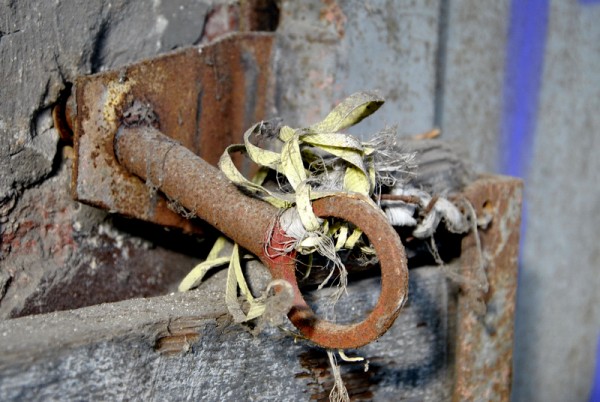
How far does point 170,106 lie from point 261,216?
0.34 m

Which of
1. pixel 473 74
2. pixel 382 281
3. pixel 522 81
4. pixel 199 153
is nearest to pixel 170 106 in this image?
pixel 199 153

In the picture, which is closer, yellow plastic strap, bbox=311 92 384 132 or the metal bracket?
yellow plastic strap, bbox=311 92 384 132

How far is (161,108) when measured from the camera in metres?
1.01

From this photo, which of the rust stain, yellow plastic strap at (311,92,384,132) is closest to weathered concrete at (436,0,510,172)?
the rust stain

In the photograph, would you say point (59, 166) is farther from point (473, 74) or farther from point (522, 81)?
point (522, 81)

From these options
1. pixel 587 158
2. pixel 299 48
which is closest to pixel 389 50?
pixel 299 48

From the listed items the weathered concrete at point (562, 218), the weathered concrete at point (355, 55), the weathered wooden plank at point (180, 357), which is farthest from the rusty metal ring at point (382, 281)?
the weathered concrete at point (562, 218)

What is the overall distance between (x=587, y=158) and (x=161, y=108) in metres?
1.48

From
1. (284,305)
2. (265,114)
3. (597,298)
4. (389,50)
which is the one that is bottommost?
(597,298)

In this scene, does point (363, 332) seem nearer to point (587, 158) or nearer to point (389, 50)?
point (389, 50)

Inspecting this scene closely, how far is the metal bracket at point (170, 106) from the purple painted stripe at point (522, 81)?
2.88 ft

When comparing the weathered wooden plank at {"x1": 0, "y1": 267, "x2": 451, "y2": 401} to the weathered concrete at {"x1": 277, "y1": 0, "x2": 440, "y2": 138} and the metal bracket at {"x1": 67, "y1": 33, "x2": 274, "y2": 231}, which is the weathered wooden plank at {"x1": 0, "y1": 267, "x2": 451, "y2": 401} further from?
the weathered concrete at {"x1": 277, "y1": 0, "x2": 440, "y2": 138}

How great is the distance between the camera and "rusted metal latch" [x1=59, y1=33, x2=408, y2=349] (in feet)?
2.24

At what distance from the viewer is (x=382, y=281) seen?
67cm
